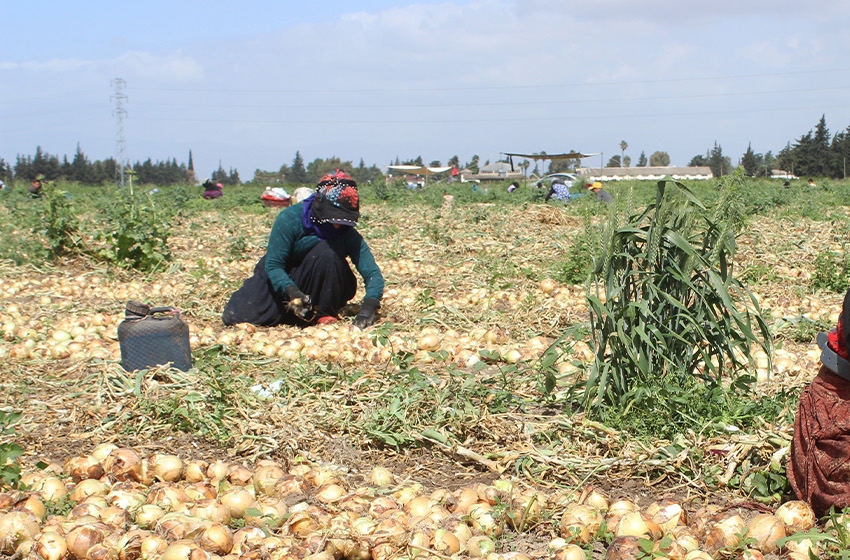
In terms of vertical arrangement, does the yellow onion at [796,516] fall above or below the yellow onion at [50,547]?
above

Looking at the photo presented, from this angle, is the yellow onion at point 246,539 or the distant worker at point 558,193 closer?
the yellow onion at point 246,539

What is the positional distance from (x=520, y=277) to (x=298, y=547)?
466cm

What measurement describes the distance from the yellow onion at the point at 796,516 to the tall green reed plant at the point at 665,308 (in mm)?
572

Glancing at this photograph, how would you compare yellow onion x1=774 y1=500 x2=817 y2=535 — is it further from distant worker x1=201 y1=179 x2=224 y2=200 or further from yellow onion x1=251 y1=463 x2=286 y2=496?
distant worker x1=201 y1=179 x2=224 y2=200

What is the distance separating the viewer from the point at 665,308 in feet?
9.45

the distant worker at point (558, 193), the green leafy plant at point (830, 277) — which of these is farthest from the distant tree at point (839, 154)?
the green leafy plant at point (830, 277)

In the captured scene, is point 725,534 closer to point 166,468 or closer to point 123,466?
point 166,468

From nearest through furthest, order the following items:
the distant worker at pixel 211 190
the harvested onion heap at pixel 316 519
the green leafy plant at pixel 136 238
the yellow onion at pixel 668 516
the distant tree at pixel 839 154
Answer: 1. the harvested onion heap at pixel 316 519
2. the yellow onion at pixel 668 516
3. the green leafy plant at pixel 136 238
4. the distant worker at pixel 211 190
5. the distant tree at pixel 839 154

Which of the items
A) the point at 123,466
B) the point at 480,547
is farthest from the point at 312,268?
the point at 480,547

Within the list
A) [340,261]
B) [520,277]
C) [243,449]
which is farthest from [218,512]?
[520,277]

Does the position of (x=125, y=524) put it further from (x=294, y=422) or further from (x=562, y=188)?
(x=562, y=188)

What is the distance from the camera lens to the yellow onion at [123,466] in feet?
8.50

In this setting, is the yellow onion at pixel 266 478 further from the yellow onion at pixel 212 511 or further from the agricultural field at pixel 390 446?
the yellow onion at pixel 212 511

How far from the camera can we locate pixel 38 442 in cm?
302
